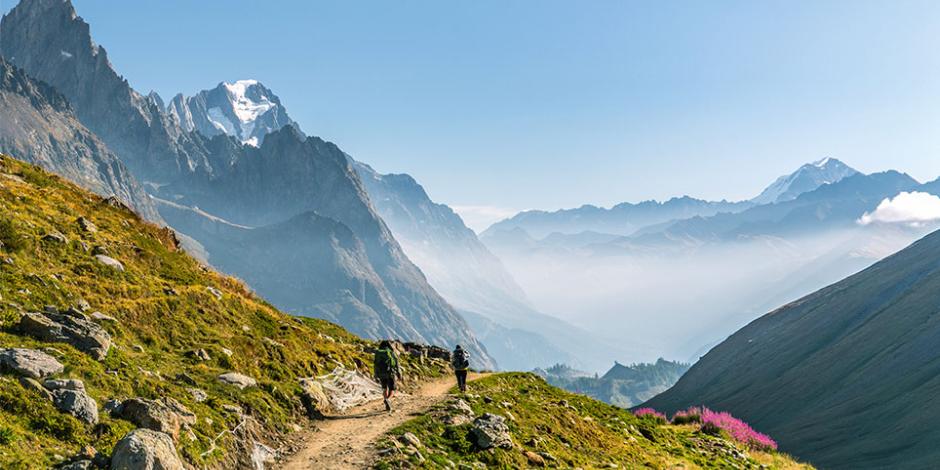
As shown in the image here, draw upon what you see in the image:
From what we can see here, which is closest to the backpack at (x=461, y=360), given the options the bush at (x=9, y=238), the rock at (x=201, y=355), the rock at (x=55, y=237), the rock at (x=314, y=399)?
the rock at (x=314, y=399)

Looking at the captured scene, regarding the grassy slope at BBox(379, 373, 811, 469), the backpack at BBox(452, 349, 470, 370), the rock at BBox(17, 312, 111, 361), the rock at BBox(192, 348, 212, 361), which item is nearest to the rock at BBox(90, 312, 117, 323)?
the rock at BBox(17, 312, 111, 361)

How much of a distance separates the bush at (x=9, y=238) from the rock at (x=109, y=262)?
139 inches

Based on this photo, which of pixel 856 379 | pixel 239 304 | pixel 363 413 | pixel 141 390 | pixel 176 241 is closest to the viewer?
pixel 141 390

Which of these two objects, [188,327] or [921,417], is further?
[921,417]

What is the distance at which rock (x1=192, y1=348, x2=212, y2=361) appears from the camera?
80.8 ft

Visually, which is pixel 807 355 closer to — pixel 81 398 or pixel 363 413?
pixel 363 413

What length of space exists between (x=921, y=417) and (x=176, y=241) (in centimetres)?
11734

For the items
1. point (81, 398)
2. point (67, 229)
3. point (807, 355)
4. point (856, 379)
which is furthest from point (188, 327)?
point (807, 355)

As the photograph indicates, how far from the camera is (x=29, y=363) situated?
53.9 ft

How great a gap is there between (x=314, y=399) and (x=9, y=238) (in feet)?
49.4

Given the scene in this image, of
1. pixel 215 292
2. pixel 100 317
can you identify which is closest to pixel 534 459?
A: pixel 100 317

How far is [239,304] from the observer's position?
3353 cm

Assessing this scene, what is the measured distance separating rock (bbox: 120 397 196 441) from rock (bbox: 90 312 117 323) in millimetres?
7302

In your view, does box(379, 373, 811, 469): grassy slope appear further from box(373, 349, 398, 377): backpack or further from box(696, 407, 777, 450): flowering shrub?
box(373, 349, 398, 377): backpack
